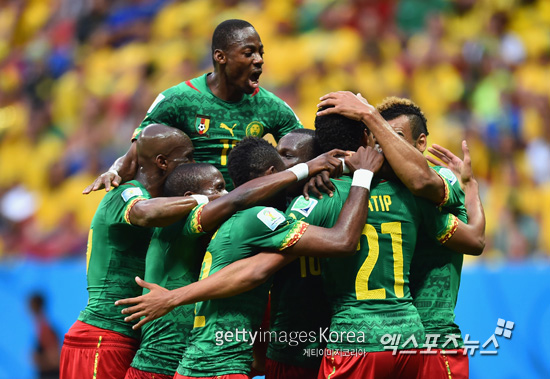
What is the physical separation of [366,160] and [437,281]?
991 millimetres

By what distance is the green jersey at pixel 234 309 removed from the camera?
3.98m

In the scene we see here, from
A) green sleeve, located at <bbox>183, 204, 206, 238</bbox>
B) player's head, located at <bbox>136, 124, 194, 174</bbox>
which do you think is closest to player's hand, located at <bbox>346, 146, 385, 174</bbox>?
green sleeve, located at <bbox>183, 204, 206, 238</bbox>

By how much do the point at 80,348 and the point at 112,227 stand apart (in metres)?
0.85

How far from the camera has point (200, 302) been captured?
13.8 ft

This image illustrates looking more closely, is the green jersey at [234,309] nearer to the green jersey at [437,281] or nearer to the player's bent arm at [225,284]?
the player's bent arm at [225,284]

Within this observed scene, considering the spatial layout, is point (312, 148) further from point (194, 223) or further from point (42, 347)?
point (42, 347)

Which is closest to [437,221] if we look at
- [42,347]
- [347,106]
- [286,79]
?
[347,106]

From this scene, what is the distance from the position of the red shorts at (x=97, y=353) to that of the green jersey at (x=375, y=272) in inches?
61.3

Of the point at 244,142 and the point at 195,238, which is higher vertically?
the point at 244,142

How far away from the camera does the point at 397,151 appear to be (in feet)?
13.9

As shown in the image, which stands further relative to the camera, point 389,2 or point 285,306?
point 389,2

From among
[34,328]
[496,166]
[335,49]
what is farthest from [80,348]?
[335,49]

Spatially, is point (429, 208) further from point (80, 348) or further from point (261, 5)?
point (261, 5)

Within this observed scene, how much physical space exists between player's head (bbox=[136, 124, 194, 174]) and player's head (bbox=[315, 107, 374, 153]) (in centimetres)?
103
